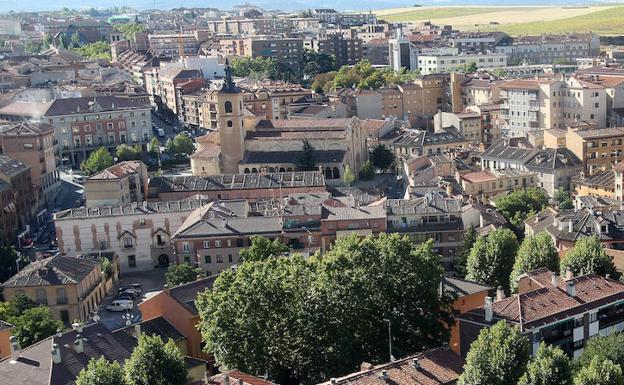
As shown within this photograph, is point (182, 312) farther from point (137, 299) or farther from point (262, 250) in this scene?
point (137, 299)

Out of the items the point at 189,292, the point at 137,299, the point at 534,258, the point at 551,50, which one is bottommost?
the point at 137,299

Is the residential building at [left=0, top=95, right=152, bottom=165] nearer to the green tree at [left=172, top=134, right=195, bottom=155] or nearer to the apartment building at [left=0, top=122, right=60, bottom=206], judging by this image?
the green tree at [left=172, top=134, right=195, bottom=155]

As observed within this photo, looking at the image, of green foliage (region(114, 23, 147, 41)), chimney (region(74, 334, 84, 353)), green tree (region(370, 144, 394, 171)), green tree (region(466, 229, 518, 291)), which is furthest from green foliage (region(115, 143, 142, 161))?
green foliage (region(114, 23, 147, 41))

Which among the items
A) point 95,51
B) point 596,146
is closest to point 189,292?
point 596,146

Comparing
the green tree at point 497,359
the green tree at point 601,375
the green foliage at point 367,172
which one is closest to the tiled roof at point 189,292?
the green tree at point 497,359

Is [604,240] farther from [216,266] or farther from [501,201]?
[216,266]
